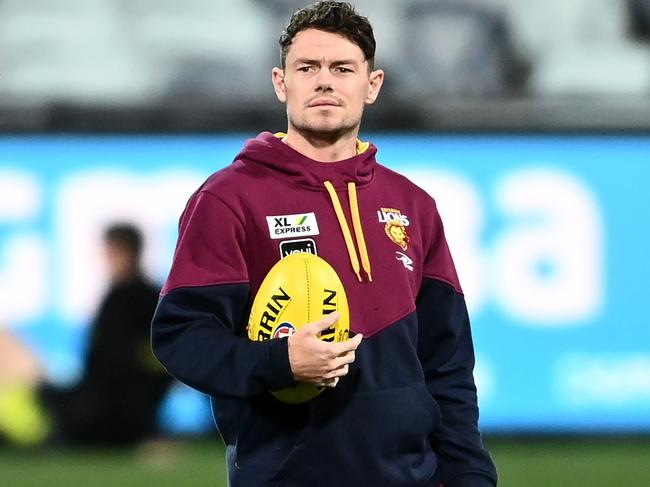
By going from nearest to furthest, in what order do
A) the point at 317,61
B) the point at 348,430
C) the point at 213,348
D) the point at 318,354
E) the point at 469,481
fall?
the point at 318,354
the point at 213,348
the point at 348,430
the point at 317,61
the point at 469,481

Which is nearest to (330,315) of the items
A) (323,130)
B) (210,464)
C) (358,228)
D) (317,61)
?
(358,228)

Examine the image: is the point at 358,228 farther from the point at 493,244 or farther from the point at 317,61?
the point at 493,244

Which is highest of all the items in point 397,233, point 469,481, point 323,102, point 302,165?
point 323,102

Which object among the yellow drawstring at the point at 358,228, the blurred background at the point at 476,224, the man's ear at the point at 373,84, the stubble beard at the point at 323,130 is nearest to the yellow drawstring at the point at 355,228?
the yellow drawstring at the point at 358,228

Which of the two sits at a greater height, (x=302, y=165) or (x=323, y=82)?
(x=323, y=82)

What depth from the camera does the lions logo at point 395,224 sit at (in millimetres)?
3111

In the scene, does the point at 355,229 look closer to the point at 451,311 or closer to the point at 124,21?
the point at 451,311

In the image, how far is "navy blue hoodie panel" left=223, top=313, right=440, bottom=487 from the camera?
2934 millimetres

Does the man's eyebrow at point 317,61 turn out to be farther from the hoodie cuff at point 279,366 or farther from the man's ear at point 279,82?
the hoodie cuff at point 279,366

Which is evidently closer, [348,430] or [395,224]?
[348,430]

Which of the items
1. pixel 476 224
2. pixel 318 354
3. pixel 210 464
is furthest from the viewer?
pixel 476 224

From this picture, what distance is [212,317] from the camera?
9.52ft

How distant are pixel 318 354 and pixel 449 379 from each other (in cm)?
57

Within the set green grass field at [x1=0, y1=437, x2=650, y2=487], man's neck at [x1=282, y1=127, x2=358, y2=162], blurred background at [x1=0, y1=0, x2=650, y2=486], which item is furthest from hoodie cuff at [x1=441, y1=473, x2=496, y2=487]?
blurred background at [x1=0, y1=0, x2=650, y2=486]
